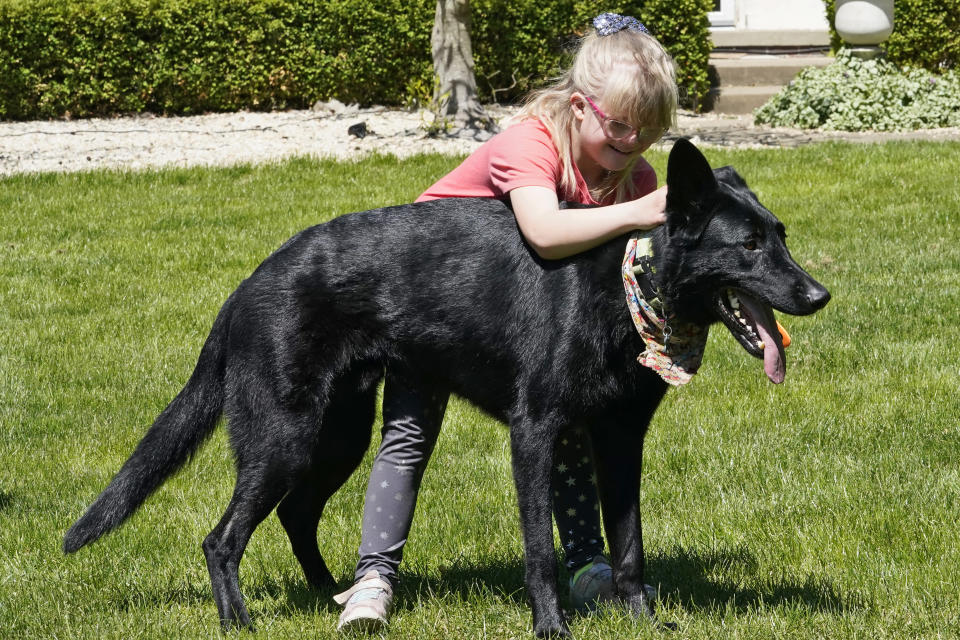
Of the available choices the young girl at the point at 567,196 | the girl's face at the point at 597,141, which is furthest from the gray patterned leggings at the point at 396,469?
the girl's face at the point at 597,141

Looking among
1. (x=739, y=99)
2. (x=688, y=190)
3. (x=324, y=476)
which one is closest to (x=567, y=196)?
(x=688, y=190)

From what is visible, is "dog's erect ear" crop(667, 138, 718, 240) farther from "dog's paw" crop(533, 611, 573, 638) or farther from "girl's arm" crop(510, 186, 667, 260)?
"dog's paw" crop(533, 611, 573, 638)

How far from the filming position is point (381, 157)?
1025 centimetres

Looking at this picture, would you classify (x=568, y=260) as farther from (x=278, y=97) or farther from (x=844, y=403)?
(x=278, y=97)

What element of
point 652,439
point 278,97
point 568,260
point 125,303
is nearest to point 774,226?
point 568,260

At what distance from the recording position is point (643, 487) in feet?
14.3

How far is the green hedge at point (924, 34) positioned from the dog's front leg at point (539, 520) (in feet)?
37.9

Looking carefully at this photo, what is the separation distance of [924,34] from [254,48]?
26.3 ft

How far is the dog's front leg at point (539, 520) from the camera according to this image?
3.11m

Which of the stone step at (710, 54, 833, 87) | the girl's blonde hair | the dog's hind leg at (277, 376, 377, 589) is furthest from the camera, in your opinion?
the stone step at (710, 54, 833, 87)

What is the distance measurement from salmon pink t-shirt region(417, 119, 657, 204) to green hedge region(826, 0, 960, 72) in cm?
1094

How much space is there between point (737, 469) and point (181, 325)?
365 cm

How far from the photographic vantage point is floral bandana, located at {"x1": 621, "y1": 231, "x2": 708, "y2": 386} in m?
2.96

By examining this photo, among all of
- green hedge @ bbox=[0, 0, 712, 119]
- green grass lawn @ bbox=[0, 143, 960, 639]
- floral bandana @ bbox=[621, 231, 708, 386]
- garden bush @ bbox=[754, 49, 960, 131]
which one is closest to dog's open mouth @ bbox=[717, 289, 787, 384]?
floral bandana @ bbox=[621, 231, 708, 386]
